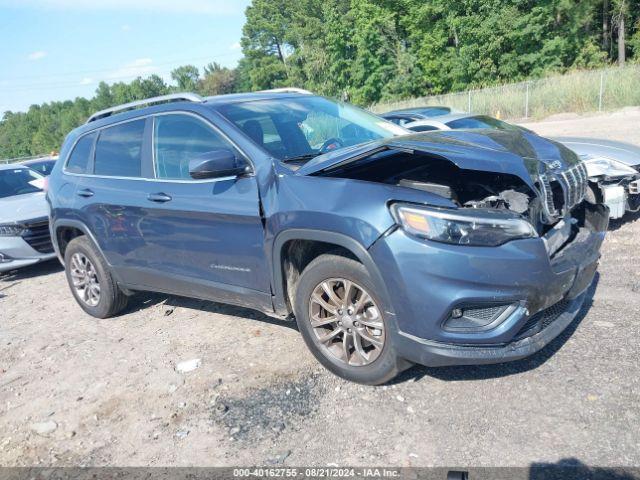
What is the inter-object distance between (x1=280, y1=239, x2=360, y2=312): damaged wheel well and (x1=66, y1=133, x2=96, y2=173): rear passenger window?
2.74 meters

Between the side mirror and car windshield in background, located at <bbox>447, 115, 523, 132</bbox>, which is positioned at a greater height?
the side mirror

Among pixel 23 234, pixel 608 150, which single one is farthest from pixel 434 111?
pixel 23 234

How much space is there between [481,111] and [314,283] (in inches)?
1109

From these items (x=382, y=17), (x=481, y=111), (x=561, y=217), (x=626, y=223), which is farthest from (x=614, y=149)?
(x=382, y=17)

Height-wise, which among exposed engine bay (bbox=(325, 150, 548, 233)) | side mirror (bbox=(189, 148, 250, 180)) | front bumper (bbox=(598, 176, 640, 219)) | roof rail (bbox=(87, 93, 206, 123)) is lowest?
front bumper (bbox=(598, 176, 640, 219))

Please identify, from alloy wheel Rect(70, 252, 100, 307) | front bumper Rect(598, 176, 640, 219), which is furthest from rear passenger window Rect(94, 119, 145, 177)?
front bumper Rect(598, 176, 640, 219)

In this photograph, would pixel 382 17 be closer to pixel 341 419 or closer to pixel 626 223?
pixel 626 223

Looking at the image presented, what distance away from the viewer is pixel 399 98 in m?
47.4

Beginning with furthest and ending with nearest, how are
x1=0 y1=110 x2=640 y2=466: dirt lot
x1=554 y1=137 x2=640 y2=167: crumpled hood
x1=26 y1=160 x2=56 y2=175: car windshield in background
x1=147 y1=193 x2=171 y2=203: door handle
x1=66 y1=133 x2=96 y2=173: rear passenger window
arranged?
x1=26 y1=160 x2=56 y2=175: car windshield in background < x1=554 y1=137 x2=640 y2=167: crumpled hood < x1=66 y1=133 x2=96 y2=173: rear passenger window < x1=147 y1=193 x2=171 y2=203: door handle < x1=0 y1=110 x2=640 y2=466: dirt lot

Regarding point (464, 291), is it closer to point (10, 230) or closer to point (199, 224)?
point (199, 224)

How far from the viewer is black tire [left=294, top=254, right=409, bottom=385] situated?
3240 millimetres

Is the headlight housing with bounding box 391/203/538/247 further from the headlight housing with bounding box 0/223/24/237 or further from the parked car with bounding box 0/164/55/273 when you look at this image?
the headlight housing with bounding box 0/223/24/237

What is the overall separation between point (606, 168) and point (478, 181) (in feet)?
10.1

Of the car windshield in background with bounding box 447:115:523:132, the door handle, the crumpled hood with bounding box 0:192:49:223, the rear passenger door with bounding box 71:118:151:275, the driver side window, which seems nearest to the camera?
the driver side window
